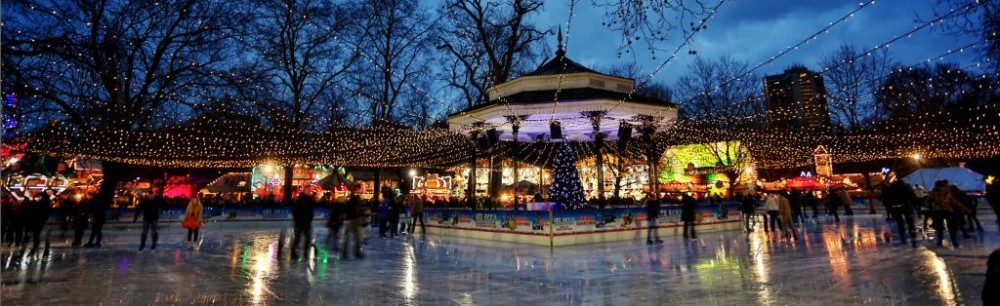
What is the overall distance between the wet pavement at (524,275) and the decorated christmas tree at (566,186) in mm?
3806

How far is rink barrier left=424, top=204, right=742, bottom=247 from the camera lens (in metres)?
13.4

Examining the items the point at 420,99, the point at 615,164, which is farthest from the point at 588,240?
the point at 615,164

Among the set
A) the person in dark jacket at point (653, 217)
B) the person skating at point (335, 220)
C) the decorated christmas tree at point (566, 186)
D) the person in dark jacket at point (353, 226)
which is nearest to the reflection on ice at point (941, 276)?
the person in dark jacket at point (653, 217)

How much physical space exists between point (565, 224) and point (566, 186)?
3.26 metres

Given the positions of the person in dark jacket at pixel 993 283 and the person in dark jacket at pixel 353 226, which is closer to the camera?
the person in dark jacket at pixel 993 283

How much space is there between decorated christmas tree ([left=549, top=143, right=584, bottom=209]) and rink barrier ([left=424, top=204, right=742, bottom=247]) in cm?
202

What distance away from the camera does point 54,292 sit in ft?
22.9

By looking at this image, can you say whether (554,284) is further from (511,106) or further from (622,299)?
(511,106)

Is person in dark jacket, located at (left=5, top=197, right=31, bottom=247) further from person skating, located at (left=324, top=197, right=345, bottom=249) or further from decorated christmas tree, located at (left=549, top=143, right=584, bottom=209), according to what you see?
decorated christmas tree, located at (left=549, top=143, right=584, bottom=209)

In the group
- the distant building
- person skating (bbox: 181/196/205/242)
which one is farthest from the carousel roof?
the distant building

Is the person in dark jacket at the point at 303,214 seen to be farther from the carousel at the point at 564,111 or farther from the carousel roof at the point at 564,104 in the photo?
the carousel roof at the point at 564,104

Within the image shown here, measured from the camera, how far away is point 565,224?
44.2 ft

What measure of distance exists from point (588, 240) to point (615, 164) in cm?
2764

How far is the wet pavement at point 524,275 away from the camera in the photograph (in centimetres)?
642
